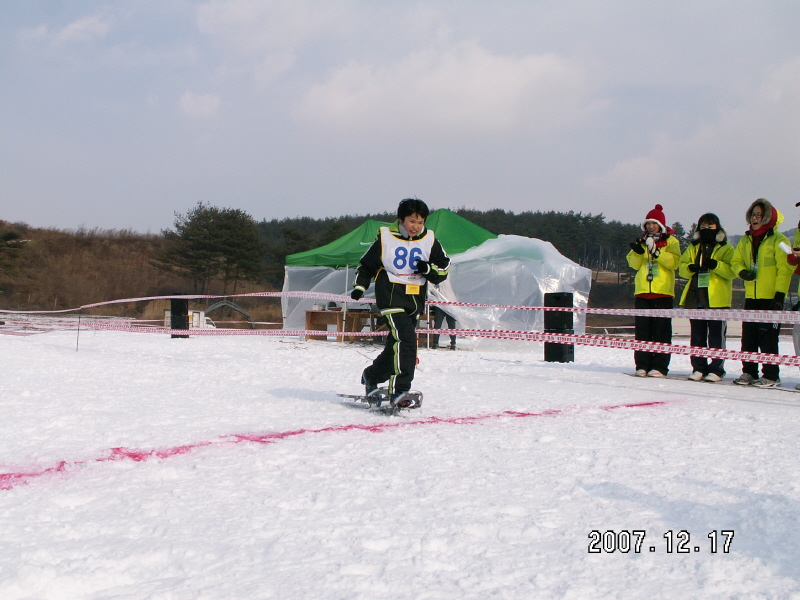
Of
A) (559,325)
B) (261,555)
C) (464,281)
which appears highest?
(464,281)

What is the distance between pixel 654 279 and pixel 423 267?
13.1ft

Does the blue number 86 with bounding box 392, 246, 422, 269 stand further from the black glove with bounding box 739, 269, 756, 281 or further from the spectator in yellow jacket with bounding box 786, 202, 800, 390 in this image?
the black glove with bounding box 739, 269, 756, 281

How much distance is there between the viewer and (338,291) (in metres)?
16.0

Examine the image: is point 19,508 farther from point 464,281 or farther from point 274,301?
A: point 274,301

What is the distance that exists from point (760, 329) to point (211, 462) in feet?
19.0

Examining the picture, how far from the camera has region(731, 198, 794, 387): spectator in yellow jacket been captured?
6457 mm

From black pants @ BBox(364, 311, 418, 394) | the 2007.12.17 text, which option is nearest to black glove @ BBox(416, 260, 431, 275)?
black pants @ BBox(364, 311, 418, 394)

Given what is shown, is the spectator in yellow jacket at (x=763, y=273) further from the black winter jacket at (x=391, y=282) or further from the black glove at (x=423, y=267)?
the black glove at (x=423, y=267)

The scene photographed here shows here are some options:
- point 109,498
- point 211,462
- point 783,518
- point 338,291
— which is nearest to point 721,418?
point 783,518

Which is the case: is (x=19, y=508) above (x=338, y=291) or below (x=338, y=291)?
below

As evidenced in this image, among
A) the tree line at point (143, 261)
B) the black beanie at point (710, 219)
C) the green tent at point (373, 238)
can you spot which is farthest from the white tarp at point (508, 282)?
the tree line at point (143, 261)

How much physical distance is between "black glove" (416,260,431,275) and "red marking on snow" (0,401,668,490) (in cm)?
97

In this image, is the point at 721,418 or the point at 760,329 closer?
the point at 721,418

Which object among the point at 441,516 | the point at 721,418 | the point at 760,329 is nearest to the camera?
the point at 441,516
